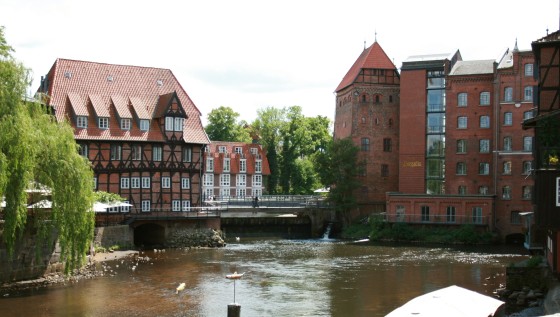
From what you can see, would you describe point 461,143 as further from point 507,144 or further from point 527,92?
point 527,92

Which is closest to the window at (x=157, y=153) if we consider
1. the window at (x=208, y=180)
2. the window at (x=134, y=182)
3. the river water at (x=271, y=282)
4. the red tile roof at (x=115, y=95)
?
the red tile roof at (x=115, y=95)

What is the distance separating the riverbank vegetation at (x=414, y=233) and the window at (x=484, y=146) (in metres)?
7.25

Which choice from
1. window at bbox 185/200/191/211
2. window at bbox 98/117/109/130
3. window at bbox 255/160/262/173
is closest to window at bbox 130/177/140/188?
window at bbox 185/200/191/211

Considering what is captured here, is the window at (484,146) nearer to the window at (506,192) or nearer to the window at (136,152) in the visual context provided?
the window at (506,192)

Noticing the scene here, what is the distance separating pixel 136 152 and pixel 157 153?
5.08 feet

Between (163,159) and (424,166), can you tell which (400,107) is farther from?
(163,159)

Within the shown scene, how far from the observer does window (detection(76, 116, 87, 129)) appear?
48.1 metres

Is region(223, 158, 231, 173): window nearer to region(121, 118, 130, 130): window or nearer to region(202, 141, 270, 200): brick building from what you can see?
region(202, 141, 270, 200): brick building

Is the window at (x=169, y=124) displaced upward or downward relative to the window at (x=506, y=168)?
upward

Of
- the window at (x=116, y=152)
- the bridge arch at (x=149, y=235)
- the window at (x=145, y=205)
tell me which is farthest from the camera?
the window at (x=145, y=205)

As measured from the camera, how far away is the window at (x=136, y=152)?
49.8 m

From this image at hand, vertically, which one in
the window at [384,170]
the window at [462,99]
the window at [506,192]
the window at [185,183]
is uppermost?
the window at [462,99]

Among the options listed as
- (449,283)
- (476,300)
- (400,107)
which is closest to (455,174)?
(400,107)

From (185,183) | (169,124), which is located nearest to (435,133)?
(185,183)
